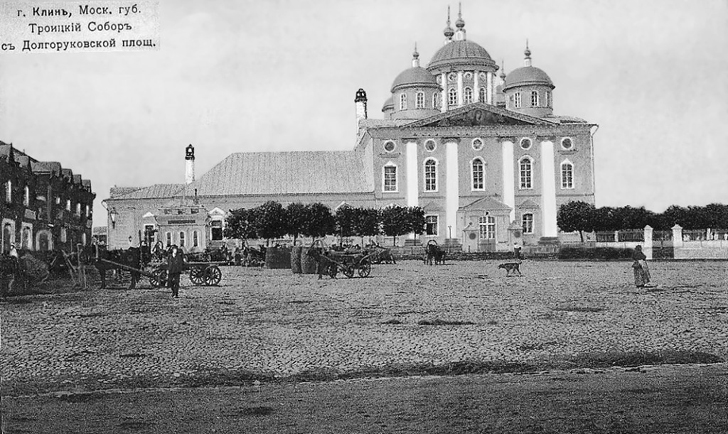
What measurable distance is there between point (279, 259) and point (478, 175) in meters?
19.2

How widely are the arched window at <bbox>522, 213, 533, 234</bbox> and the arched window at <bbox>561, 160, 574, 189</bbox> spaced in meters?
2.02

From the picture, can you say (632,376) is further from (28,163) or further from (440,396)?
(28,163)

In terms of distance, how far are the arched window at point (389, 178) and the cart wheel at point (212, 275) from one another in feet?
81.4

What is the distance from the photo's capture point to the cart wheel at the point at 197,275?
1357 cm

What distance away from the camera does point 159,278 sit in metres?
12.8

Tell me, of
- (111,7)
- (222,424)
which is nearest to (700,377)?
(222,424)

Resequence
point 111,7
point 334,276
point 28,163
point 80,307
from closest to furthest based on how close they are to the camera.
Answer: point 111,7 < point 28,163 < point 80,307 < point 334,276

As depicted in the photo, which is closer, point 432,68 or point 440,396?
point 440,396

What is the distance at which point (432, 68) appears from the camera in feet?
137

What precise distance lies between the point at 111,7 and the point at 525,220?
34235 millimetres

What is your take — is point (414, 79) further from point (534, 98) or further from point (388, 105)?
point (534, 98)

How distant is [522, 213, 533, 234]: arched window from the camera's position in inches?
1505

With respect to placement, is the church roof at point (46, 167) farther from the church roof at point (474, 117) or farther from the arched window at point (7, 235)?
the church roof at point (474, 117)

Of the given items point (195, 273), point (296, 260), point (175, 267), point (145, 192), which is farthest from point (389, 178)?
point (175, 267)
